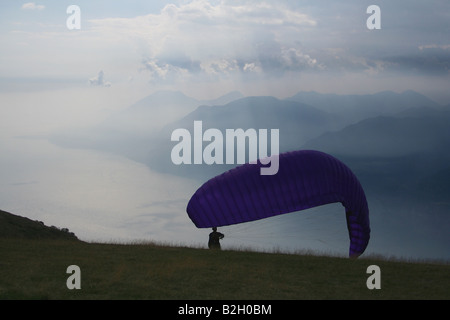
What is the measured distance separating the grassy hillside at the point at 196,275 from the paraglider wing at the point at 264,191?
1.57 metres

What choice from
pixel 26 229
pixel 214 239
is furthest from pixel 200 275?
pixel 26 229

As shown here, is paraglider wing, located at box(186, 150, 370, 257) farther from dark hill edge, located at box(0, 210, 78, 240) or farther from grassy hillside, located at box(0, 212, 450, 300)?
dark hill edge, located at box(0, 210, 78, 240)

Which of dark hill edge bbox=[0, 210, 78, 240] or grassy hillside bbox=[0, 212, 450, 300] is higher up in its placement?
dark hill edge bbox=[0, 210, 78, 240]

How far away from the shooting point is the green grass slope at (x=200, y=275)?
18.3 meters

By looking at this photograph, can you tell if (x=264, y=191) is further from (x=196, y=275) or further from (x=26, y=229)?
Answer: (x=26, y=229)

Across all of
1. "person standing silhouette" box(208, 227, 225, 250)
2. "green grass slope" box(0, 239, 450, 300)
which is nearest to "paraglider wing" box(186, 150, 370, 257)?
"person standing silhouette" box(208, 227, 225, 250)

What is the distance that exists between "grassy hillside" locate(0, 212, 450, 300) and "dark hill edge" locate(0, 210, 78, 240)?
193 inches

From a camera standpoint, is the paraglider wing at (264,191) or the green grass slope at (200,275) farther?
the paraglider wing at (264,191)

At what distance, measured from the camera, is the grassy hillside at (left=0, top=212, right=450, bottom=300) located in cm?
1831

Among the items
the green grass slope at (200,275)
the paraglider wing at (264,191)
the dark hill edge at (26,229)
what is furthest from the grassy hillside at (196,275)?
the dark hill edge at (26,229)

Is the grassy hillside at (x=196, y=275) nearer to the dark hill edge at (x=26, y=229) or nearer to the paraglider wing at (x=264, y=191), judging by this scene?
the paraglider wing at (x=264, y=191)

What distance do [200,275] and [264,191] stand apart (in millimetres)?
5837
